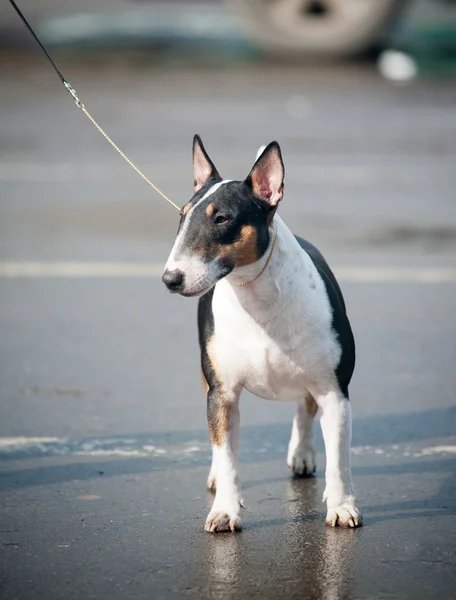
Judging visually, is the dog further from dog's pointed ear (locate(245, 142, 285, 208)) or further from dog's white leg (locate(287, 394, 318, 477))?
dog's white leg (locate(287, 394, 318, 477))

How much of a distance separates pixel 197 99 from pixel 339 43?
12.2ft

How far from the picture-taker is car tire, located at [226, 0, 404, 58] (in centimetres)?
2159

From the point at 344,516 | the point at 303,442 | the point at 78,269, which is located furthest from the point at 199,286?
the point at 78,269

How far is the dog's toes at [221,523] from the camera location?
5.59 metres

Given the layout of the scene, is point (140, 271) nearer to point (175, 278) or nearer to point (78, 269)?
point (78, 269)

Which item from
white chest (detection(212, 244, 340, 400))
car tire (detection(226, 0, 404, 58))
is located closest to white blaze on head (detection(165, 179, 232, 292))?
white chest (detection(212, 244, 340, 400))

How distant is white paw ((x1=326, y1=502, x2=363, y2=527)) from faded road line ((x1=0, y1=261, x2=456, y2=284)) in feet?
15.4

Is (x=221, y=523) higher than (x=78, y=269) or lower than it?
lower

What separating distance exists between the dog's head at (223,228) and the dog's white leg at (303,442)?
1.13 metres

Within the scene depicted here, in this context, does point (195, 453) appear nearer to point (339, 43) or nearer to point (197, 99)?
point (197, 99)

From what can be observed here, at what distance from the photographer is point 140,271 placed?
10711mm

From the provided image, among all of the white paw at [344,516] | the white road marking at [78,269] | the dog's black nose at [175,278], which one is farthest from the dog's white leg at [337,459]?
the white road marking at [78,269]

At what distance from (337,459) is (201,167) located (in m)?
1.38

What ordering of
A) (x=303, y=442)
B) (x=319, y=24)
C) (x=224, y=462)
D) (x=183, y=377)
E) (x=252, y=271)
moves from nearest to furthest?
(x=252, y=271) → (x=224, y=462) → (x=303, y=442) → (x=183, y=377) → (x=319, y=24)
